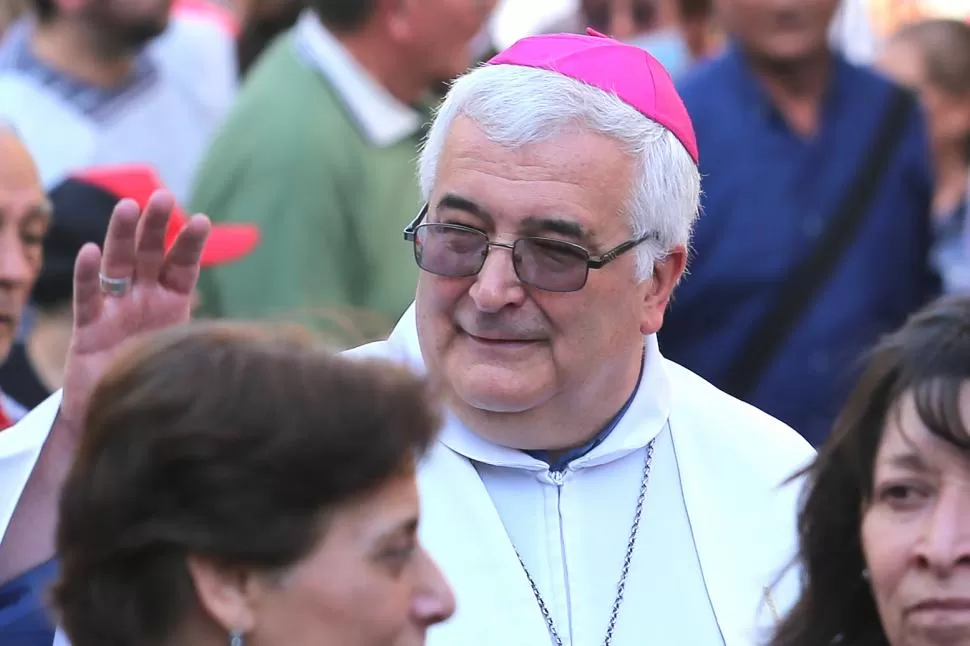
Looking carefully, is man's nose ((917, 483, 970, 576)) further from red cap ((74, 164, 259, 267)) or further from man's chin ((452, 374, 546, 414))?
red cap ((74, 164, 259, 267))

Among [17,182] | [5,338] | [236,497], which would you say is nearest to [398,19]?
[17,182]

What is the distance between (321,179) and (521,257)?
2048 mm

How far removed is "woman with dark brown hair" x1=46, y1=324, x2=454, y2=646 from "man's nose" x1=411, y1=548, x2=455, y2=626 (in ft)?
0.15

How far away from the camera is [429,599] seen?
7.35 feet

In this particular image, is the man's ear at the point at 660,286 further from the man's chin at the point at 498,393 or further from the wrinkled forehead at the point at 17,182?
the wrinkled forehead at the point at 17,182

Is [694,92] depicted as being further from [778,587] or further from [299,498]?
[299,498]

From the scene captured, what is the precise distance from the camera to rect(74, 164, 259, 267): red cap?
4672 millimetres

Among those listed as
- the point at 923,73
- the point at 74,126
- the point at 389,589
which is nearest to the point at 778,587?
the point at 389,589

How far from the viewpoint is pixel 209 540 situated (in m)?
2.04

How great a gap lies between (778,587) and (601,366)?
1.87 ft

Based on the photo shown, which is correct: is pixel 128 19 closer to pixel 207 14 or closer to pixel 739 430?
pixel 207 14

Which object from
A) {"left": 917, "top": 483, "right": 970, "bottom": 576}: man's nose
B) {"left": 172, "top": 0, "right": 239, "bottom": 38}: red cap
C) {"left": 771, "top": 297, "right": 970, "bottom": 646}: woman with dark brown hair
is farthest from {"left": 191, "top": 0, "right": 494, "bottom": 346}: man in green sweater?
{"left": 917, "top": 483, "right": 970, "bottom": 576}: man's nose

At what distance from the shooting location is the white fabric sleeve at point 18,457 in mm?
3211

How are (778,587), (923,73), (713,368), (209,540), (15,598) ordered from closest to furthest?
(209,540)
(15,598)
(778,587)
(713,368)
(923,73)
